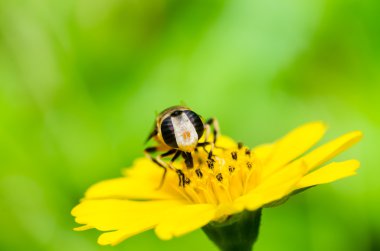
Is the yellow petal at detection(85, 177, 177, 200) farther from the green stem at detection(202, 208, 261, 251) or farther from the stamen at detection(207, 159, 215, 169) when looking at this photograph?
the green stem at detection(202, 208, 261, 251)

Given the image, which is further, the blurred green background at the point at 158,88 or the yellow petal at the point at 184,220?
the blurred green background at the point at 158,88

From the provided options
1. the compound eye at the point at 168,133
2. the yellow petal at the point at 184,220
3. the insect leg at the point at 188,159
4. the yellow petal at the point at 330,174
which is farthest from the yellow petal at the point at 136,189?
the yellow petal at the point at 330,174

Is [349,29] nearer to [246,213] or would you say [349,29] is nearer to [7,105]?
[7,105]

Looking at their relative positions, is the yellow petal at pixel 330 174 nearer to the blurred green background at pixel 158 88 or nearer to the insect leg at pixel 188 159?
the insect leg at pixel 188 159

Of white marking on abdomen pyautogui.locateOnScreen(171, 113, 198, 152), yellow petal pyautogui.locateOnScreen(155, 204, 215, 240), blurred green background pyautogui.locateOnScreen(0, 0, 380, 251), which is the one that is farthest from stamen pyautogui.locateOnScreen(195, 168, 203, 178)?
blurred green background pyautogui.locateOnScreen(0, 0, 380, 251)

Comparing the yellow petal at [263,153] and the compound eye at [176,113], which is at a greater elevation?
the yellow petal at [263,153]

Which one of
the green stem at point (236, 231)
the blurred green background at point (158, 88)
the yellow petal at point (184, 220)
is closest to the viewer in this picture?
the yellow petal at point (184, 220)

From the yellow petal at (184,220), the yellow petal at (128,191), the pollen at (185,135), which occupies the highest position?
the yellow petal at (128,191)

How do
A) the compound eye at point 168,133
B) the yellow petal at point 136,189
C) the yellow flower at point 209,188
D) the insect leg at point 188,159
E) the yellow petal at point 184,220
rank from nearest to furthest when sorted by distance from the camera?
1. the yellow petal at point 184,220
2. the yellow flower at point 209,188
3. the compound eye at point 168,133
4. the insect leg at point 188,159
5. the yellow petal at point 136,189
